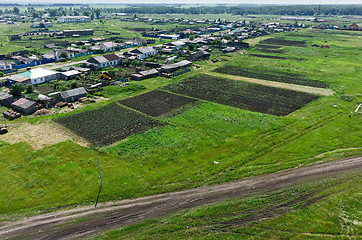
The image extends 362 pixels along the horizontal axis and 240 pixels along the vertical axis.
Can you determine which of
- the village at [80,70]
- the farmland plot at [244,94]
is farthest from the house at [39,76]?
the farmland plot at [244,94]

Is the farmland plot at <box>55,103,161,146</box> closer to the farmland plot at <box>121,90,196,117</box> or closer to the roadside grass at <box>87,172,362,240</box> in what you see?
the farmland plot at <box>121,90,196,117</box>

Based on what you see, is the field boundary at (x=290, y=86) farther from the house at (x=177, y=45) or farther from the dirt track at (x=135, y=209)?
the house at (x=177, y=45)

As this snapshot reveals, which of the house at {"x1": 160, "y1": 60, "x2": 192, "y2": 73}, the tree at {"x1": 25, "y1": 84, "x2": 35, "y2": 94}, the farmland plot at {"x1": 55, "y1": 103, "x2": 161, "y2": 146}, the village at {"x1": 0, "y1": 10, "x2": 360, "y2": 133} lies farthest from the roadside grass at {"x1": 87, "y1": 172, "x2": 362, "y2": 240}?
the house at {"x1": 160, "y1": 60, "x2": 192, "y2": 73}

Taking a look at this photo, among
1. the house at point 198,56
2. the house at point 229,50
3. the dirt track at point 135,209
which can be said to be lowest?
the dirt track at point 135,209

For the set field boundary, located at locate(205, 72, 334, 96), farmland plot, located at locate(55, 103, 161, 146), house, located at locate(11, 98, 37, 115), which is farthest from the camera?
field boundary, located at locate(205, 72, 334, 96)

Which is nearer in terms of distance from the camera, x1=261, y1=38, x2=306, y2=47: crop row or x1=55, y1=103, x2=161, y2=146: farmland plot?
x1=55, y1=103, x2=161, y2=146: farmland plot

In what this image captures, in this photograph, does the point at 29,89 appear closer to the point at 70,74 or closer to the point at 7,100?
the point at 7,100
